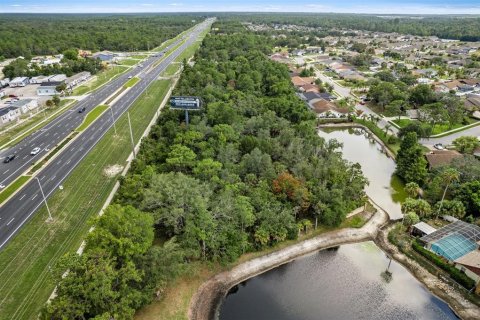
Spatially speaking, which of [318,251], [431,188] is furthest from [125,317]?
[431,188]

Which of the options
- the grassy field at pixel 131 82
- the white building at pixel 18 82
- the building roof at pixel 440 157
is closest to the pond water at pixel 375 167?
the building roof at pixel 440 157

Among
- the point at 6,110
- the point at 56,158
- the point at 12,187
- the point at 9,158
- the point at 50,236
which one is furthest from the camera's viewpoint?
the point at 6,110

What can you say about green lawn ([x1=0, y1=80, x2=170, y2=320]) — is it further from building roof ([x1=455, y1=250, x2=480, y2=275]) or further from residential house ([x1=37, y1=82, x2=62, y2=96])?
residential house ([x1=37, y1=82, x2=62, y2=96])

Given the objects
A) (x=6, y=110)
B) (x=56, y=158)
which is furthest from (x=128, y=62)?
(x=56, y=158)

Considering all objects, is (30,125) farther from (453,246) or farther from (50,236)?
(453,246)

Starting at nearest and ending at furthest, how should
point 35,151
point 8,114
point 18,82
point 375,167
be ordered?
point 35,151 < point 375,167 < point 8,114 < point 18,82

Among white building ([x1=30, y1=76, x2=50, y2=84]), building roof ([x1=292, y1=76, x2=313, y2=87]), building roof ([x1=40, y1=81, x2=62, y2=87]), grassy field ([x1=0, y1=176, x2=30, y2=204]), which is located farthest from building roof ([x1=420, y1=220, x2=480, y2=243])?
white building ([x1=30, y1=76, x2=50, y2=84])

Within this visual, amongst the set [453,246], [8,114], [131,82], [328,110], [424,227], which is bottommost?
[131,82]
